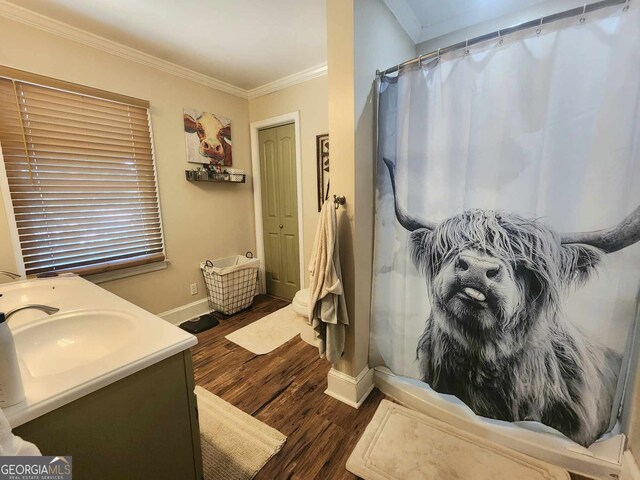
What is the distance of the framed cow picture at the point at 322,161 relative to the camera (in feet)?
8.70

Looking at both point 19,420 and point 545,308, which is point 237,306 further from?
point 545,308

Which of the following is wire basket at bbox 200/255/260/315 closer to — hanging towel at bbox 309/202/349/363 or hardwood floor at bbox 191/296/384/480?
hardwood floor at bbox 191/296/384/480

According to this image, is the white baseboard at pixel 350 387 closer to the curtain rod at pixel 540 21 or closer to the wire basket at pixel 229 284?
the wire basket at pixel 229 284

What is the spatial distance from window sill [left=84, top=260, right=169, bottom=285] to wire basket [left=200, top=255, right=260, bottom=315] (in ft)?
1.33

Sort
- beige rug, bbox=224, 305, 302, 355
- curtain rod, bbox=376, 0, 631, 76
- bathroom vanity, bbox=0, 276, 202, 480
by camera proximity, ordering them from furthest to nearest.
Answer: beige rug, bbox=224, 305, 302, 355 < curtain rod, bbox=376, 0, 631, 76 < bathroom vanity, bbox=0, 276, 202, 480

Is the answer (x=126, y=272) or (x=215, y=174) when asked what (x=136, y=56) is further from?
(x=126, y=272)

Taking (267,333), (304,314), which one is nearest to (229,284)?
(267,333)

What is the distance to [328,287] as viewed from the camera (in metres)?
1.45

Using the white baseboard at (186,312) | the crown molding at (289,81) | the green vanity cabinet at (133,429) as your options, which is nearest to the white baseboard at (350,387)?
the green vanity cabinet at (133,429)

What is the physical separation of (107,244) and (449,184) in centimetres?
251

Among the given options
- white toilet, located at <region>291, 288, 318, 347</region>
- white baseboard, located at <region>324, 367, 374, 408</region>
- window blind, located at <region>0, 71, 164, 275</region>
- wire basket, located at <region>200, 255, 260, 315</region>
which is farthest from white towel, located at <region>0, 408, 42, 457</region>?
wire basket, located at <region>200, 255, 260, 315</region>

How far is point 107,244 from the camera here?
2193 millimetres

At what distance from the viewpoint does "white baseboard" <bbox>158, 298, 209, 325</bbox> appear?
2.61 meters

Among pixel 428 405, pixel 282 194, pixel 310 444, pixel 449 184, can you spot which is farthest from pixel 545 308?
pixel 282 194
